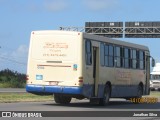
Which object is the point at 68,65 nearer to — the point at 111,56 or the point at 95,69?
the point at 95,69

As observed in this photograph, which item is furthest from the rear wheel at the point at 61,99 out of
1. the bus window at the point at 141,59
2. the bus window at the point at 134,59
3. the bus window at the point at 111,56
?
the bus window at the point at 141,59

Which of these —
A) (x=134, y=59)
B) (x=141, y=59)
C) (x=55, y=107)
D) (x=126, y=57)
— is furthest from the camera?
(x=141, y=59)

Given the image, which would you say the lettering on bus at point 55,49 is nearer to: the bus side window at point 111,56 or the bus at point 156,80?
the bus side window at point 111,56

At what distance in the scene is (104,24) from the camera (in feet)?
270

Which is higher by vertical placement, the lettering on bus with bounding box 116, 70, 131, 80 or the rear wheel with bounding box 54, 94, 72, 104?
the lettering on bus with bounding box 116, 70, 131, 80

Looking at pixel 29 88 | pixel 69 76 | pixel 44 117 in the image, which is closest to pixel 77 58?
pixel 69 76

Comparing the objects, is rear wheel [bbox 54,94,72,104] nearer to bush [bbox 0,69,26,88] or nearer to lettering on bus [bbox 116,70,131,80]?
lettering on bus [bbox 116,70,131,80]

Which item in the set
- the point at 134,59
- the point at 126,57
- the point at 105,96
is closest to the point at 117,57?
the point at 126,57

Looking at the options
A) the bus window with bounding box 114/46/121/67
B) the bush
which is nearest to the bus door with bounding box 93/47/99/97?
the bus window with bounding box 114/46/121/67

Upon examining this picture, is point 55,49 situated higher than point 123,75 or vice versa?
point 55,49

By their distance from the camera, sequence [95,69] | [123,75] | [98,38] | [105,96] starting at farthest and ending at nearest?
[123,75]
[105,96]
[98,38]
[95,69]

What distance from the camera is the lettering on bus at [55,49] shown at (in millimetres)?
26406

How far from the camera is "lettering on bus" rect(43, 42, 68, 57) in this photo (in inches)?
1040

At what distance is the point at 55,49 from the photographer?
26.5 meters
